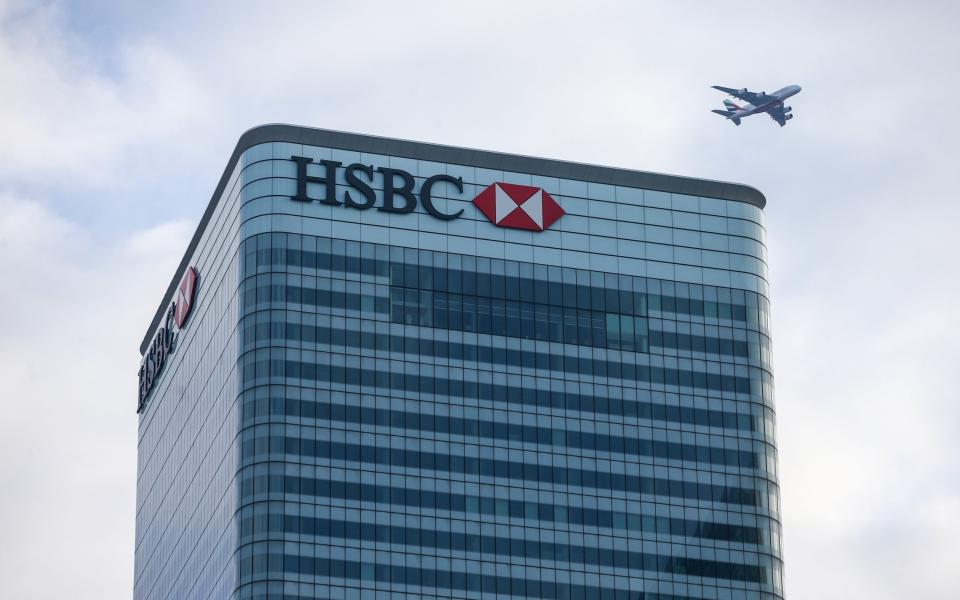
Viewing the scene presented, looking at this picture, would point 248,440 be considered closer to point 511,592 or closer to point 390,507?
point 390,507

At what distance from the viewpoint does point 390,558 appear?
7731 inches

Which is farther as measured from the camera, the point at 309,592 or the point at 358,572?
the point at 358,572

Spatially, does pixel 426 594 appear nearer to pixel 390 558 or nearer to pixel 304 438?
pixel 390 558

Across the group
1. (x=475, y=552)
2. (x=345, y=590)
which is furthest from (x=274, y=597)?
(x=475, y=552)

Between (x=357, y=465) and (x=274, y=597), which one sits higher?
(x=357, y=465)

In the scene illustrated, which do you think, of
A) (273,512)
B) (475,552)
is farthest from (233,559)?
(475,552)

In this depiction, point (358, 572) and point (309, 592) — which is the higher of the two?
point (358, 572)

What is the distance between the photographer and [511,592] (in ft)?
653

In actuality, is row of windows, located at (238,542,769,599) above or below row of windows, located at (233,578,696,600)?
above

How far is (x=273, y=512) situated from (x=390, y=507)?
10578 mm

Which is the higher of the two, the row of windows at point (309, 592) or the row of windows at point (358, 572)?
the row of windows at point (358, 572)

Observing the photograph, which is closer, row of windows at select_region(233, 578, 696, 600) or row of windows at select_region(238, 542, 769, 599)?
row of windows at select_region(233, 578, 696, 600)

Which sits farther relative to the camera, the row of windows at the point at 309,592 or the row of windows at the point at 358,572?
the row of windows at the point at 358,572

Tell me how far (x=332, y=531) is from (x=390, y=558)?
5.57 m
